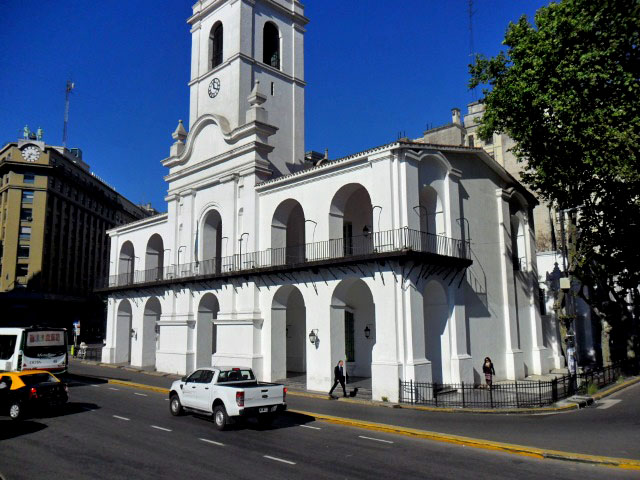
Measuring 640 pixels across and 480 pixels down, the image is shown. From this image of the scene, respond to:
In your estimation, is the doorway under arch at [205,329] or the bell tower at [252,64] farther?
the bell tower at [252,64]

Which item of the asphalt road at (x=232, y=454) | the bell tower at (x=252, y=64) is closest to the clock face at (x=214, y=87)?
the bell tower at (x=252, y=64)

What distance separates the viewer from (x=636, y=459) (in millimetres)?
11133

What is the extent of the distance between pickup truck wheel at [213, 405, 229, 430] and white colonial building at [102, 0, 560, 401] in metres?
7.37

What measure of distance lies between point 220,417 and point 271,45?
25.4m

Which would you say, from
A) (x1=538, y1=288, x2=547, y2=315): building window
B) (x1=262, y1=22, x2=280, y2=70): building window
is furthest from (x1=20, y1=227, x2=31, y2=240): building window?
(x1=538, y1=288, x2=547, y2=315): building window

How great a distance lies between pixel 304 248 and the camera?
26.0 metres

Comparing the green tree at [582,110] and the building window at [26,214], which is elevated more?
the building window at [26,214]

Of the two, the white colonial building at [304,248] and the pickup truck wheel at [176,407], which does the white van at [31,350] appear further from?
the pickup truck wheel at [176,407]

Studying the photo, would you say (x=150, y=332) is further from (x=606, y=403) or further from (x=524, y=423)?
(x=606, y=403)

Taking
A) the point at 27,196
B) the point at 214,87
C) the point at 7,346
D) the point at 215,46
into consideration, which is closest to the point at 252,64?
the point at 214,87

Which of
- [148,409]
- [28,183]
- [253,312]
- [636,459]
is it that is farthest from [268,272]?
[28,183]

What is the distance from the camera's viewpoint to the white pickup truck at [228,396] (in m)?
14.0

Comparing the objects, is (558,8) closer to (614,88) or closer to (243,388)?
(614,88)

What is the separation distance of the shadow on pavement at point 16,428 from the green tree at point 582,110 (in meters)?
21.8
